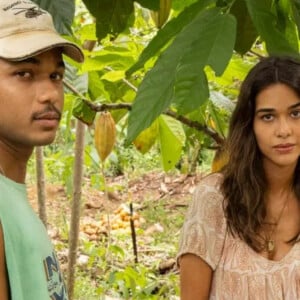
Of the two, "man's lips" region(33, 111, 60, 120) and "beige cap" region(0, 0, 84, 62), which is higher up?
"beige cap" region(0, 0, 84, 62)

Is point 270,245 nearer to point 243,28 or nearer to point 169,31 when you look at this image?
point 243,28

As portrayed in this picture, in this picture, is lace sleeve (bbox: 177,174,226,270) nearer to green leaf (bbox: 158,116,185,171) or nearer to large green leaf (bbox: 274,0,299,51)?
green leaf (bbox: 158,116,185,171)

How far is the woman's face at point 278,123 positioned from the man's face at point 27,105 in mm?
653

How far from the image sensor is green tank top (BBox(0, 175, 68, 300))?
85 centimetres

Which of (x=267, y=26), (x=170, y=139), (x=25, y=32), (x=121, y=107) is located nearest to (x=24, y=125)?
(x=25, y=32)

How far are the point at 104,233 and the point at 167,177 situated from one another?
1510 millimetres

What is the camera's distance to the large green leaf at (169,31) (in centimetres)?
96

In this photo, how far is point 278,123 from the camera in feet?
4.78

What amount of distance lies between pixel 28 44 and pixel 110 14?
261 millimetres

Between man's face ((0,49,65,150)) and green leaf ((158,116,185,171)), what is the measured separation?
851mm

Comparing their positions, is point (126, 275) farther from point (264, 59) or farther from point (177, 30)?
point (177, 30)

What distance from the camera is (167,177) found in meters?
5.76

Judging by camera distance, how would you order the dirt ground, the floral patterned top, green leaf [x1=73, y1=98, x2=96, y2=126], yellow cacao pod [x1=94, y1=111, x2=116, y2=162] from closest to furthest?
the floral patterned top → green leaf [x1=73, y1=98, x2=96, y2=126] → yellow cacao pod [x1=94, y1=111, x2=116, y2=162] → the dirt ground

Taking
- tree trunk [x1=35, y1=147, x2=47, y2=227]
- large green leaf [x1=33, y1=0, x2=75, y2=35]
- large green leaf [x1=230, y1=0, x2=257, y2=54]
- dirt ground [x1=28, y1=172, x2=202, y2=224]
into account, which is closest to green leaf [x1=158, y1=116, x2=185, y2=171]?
tree trunk [x1=35, y1=147, x2=47, y2=227]
